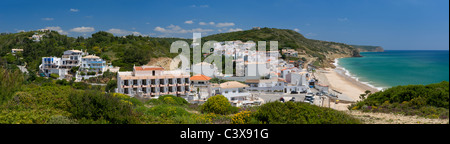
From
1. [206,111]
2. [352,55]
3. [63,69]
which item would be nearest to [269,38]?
[352,55]

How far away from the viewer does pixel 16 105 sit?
8.16 m

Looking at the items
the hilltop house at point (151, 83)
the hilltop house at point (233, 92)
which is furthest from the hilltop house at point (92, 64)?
the hilltop house at point (233, 92)

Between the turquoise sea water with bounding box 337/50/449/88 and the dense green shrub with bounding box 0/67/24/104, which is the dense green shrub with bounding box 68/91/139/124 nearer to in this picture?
the dense green shrub with bounding box 0/67/24/104

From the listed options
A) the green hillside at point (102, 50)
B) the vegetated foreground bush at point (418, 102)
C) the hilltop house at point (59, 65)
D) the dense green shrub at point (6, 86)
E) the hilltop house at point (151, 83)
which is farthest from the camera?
the green hillside at point (102, 50)

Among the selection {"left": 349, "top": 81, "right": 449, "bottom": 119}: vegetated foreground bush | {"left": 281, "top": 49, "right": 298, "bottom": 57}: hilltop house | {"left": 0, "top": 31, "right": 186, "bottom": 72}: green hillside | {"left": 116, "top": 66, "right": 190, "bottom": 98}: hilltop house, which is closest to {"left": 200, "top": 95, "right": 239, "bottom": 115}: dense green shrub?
{"left": 349, "top": 81, "right": 449, "bottom": 119}: vegetated foreground bush

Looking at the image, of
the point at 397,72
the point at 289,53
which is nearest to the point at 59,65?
the point at 289,53

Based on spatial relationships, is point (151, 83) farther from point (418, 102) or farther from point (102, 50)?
point (102, 50)

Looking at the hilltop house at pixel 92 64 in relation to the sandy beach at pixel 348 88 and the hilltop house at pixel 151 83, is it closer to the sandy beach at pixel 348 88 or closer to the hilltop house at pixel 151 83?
the hilltop house at pixel 151 83

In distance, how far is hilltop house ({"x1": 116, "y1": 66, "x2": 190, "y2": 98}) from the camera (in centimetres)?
2259

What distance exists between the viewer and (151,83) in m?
23.6

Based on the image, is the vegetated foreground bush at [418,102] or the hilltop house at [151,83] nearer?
the vegetated foreground bush at [418,102]

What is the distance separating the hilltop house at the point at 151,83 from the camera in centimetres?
2259
